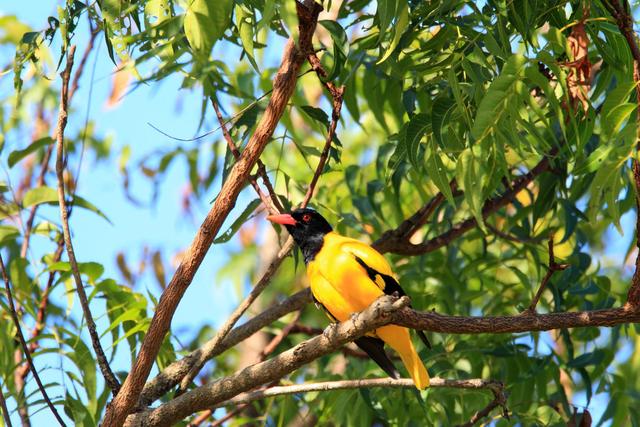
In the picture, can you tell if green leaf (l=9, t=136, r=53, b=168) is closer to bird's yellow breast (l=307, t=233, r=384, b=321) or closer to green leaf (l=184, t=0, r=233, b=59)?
bird's yellow breast (l=307, t=233, r=384, b=321)

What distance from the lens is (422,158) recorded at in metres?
4.14

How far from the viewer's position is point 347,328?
10.8ft

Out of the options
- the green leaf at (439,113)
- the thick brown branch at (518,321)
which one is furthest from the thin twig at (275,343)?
the green leaf at (439,113)

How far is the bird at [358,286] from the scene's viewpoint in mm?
4453

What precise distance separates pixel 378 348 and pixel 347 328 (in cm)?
132

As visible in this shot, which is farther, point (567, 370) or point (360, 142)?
point (360, 142)

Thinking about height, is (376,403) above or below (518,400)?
above

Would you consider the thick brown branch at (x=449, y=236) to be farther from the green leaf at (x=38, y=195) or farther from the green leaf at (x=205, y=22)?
the green leaf at (x=205, y=22)

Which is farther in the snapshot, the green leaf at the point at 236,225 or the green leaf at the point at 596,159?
the green leaf at the point at 236,225

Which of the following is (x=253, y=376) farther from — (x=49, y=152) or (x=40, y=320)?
(x=49, y=152)

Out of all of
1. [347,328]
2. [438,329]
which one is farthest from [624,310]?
[347,328]

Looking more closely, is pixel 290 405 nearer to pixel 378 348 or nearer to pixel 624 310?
pixel 378 348

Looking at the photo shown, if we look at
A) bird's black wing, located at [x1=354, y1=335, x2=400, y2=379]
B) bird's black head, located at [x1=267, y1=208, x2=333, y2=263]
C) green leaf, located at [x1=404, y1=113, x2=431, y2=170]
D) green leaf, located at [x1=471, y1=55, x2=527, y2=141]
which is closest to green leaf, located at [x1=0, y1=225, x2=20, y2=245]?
bird's black head, located at [x1=267, y1=208, x2=333, y2=263]

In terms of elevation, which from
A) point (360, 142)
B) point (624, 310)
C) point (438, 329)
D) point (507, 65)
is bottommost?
point (624, 310)
